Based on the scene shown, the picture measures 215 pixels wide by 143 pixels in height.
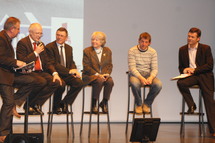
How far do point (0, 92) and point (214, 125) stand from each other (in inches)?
118

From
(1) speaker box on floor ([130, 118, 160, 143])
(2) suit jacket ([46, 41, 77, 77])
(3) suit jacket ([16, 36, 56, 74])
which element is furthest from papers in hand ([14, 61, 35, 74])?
(1) speaker box on floor ([130, 118, 160, 143])

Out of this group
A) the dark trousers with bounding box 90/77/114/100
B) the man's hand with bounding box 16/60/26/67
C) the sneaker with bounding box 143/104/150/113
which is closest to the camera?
the man's hand with bounding box 16/60/26/67

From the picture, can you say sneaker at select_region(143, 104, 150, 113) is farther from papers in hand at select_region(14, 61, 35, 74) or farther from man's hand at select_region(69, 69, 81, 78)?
papers in hand at select_region(14, 61, 35, 74)

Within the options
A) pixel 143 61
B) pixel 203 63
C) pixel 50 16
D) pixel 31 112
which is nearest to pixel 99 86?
pixel 143 61

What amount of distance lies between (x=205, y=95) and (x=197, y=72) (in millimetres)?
356

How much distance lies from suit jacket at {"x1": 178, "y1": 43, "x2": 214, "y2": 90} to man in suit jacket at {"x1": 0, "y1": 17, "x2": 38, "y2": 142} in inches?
95.9

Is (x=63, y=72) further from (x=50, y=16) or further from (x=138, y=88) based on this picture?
(x=50, y=16)

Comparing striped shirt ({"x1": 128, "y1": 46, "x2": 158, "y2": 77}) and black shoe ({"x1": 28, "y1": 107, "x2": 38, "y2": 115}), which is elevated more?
striped shirt ({"x1": 128, "y1": 46, "x2": 158, "y2": 77})

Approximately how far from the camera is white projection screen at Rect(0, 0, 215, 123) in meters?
6.48

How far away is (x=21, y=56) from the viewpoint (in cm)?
473

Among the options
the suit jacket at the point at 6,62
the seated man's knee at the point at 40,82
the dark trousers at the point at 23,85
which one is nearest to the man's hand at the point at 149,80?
the seated man's knee at the point at 40,82

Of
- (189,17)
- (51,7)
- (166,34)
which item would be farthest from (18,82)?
(189,17)

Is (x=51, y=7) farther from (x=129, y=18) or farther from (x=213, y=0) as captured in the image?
(x=213, y=0)

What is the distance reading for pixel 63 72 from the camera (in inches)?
204
